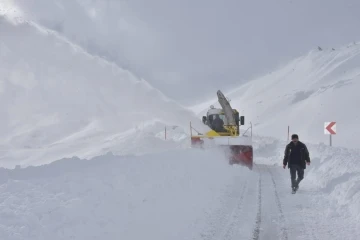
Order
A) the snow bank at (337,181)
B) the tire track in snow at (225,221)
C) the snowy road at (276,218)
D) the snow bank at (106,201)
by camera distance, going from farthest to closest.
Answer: the snow bank at (337,181), the snowy road at (276,218), the tire track in snow at (225,221), the snow bank at (106,201)

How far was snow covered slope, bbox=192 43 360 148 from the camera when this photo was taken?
43125mm

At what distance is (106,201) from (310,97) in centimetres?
5602

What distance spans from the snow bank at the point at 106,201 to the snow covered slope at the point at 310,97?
26064mm

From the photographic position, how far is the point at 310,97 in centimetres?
5881

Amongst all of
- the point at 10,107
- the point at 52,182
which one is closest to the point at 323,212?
the point at 52,182

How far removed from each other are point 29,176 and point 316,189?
776 cm

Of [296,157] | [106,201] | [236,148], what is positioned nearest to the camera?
[106,201]

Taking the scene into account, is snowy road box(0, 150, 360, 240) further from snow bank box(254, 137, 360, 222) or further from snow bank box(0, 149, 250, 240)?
snow bank box(254, 137, 360, 222)

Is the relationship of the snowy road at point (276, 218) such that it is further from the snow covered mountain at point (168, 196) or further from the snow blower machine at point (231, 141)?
the snow blower machine at point (231, 141)

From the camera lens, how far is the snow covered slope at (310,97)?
43125 mm

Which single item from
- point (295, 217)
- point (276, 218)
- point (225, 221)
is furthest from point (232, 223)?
point (295, 217)

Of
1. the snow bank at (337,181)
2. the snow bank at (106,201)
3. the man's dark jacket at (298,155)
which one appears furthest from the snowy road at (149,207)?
the man's dark jacket at (298,155)

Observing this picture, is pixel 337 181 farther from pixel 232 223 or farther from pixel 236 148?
pixel 236 148

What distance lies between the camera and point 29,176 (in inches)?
311
